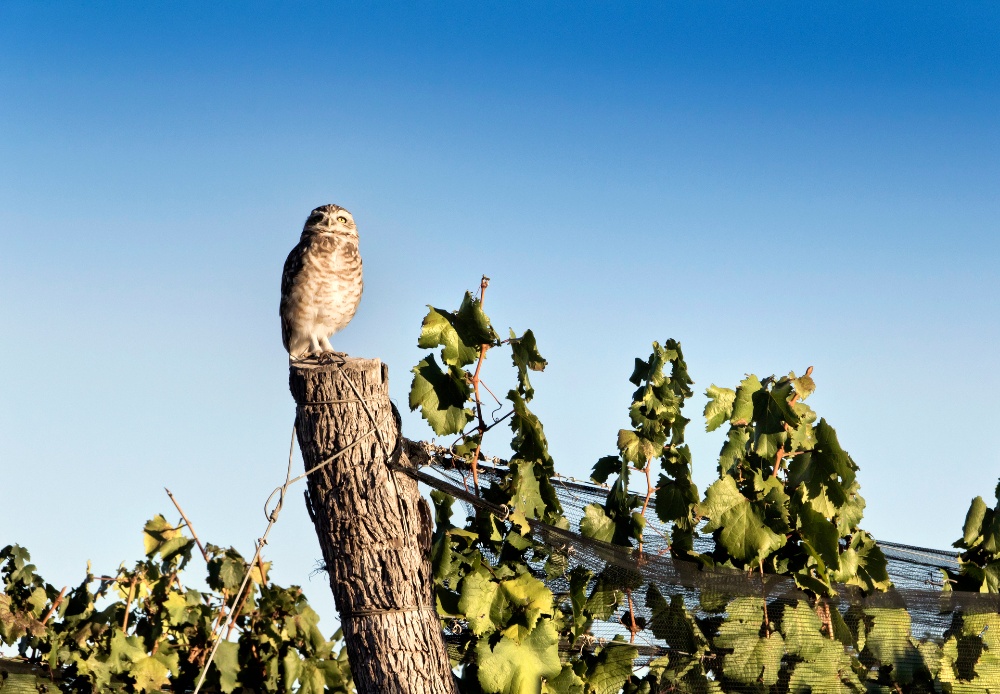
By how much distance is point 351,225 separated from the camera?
18.6 ft

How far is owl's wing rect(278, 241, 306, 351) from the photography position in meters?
5.32

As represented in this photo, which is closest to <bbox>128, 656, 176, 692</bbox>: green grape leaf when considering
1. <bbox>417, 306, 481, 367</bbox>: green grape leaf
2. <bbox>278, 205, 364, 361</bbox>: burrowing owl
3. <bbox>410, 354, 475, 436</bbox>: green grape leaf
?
<bbox>278, 205, 364, 361</bbox>: burrowing owl

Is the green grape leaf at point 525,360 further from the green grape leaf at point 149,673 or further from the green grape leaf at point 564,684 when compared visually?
the green grape leaf at point 149,673

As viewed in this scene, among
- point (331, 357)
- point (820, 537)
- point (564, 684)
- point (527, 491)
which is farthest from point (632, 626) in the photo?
point (331, 357)

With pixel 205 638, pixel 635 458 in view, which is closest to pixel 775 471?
pixel 635 458

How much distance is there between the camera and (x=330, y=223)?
219 inches

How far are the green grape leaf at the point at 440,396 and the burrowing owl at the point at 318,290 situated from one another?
1.75m

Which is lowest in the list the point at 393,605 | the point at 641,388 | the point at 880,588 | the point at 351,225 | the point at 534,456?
the point at 393,605

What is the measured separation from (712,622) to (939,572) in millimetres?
1053

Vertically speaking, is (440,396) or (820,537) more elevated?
(440,396)

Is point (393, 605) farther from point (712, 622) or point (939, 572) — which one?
point (939, 572)

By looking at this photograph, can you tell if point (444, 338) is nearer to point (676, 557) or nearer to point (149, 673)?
point (676, 557)

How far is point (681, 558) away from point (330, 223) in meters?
2.79

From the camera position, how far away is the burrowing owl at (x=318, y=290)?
5.23 metres
